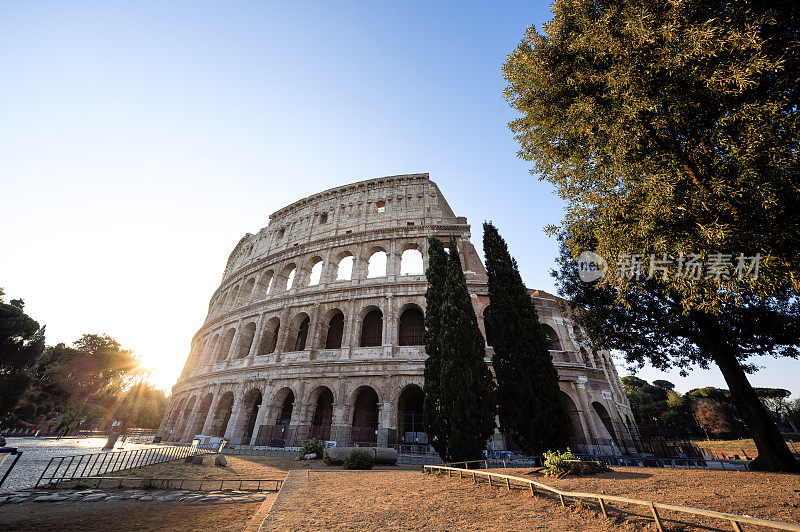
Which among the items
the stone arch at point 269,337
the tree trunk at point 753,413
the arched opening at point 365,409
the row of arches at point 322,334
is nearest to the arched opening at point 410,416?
the arched opening at point 365,409

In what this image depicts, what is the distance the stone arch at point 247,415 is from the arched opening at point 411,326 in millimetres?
9309

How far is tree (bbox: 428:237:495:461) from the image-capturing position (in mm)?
11773

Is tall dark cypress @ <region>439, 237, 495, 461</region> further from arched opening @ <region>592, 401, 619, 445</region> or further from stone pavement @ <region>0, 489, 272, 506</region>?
arched opening @ <region>592, 401, 619, 445</region>

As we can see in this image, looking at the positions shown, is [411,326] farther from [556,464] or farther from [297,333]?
[556,464]

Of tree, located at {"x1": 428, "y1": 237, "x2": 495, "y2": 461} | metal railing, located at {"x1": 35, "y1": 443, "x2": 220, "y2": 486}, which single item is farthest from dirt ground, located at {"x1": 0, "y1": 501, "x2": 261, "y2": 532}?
tree, located at {"x1": 428, "y1": 237, "x2": 495, "y2": 461}

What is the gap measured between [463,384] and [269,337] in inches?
597

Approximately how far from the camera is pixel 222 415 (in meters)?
20.8

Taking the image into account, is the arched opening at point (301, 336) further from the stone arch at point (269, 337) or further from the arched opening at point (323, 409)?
the arched opening at point (323, 409)

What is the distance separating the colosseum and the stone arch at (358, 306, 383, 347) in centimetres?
8

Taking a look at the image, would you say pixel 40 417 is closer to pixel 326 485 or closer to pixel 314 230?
pixel 314 230

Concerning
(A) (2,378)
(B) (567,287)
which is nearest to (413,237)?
(B) (567,287)

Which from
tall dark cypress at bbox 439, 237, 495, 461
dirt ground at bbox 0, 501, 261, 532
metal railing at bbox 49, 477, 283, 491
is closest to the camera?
dirt ground at bbox 0, 501, 261, 532

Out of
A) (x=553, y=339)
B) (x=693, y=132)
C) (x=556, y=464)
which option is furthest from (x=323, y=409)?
(x=693, y=132)

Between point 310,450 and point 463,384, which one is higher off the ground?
point 463,384
